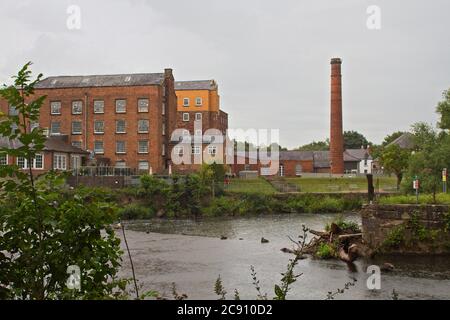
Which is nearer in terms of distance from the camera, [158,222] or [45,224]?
[45,224]

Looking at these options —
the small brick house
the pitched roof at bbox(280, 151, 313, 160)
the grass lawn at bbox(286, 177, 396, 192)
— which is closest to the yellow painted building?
the pitched roof at bbox(280, 151, 313, 160)

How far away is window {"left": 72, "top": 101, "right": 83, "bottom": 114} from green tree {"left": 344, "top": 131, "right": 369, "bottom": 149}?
253 feet

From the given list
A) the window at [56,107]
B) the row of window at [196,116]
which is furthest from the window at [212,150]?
the window at [56,107]

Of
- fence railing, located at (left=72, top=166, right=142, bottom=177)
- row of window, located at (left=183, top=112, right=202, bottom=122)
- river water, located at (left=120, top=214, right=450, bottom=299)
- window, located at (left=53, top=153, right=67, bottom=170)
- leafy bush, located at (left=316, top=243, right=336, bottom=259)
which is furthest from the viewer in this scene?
row of window, located at (left=183, top=112, right=202, bottom=122)

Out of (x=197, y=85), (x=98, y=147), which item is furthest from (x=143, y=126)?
(x=197, y=85)

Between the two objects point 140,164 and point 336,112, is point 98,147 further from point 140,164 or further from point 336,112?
point 336,112

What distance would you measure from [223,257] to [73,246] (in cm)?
1617

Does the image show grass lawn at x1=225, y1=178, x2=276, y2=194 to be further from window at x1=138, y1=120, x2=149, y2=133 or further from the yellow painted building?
the yellow painted building

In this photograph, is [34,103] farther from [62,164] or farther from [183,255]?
[62,164]

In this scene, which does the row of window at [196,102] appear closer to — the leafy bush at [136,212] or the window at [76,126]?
the window at [76,126]

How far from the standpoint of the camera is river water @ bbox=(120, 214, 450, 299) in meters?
14.4

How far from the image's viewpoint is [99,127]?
186 feet

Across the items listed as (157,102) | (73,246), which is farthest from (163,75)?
(73,246)
